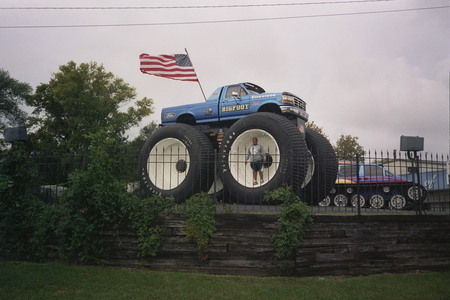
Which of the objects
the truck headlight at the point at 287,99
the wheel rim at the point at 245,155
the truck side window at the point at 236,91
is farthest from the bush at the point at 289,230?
the truck side window at the point at 236,91

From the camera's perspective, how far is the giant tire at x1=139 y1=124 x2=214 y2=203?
8609 millimetres

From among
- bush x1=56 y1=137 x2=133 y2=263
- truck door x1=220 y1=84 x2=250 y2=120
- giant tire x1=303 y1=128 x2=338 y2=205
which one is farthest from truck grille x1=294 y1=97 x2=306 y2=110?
bush x1=56 y1=137 x2=133 y2=263

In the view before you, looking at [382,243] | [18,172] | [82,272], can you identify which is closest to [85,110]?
[18,172]

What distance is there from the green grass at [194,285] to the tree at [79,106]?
24057 millimetres

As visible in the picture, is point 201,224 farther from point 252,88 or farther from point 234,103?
point 252,88

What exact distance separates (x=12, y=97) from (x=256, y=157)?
32.9 meters

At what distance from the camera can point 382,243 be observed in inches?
266

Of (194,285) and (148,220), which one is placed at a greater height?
(148,220)

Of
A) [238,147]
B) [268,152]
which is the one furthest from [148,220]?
[238,147]

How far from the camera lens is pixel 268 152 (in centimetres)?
740

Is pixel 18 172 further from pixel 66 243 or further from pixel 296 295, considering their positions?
pixel 296 295

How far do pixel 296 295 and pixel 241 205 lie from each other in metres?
3.18

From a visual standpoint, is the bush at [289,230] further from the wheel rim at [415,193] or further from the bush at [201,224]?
the wheel rim at [415,193]

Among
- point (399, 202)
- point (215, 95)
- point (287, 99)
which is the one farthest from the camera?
point (399, 202)
